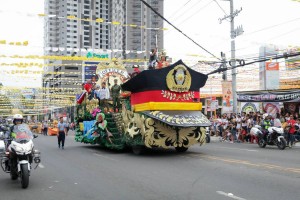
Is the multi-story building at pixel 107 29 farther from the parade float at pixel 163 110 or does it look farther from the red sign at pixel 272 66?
the parade float at pixel 163 110

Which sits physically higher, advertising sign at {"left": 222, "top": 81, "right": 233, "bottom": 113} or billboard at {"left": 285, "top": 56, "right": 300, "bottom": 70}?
billboard at {"left": 285, "top": 56, "right": 300, "bottom": 70}

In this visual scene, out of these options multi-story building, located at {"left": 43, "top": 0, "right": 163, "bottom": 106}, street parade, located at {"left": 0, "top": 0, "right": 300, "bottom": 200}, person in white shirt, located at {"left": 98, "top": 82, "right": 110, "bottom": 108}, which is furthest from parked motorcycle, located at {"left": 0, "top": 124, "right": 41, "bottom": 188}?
multi-story building, located at {"left": 43, "top": 0, "right": 163, "bottom": 106}

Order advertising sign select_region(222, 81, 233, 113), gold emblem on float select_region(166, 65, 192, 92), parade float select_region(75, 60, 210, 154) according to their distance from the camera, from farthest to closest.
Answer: advertising sign select_region(222, 81, 233, 113) < gold emblem on float select_region(166, 65, 192, 92) < parade float select_region(75, 60, 210, 154)

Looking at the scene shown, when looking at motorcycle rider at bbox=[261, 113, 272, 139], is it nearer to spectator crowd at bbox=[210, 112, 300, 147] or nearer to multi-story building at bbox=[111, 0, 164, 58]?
spectator crowd at bbox=[210, 112, 300, 147]

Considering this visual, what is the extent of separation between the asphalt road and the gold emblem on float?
2.85 m

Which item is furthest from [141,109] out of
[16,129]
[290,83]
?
[290,83]

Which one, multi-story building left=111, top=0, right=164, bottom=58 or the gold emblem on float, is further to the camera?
multi-story building left=111, top=0, right=164, bottom=58

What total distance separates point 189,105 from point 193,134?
114 centimetres

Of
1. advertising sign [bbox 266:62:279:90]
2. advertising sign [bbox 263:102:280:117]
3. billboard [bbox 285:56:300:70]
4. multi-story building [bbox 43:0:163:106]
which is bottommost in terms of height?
advertising sign [bbox 263:102:280:117]

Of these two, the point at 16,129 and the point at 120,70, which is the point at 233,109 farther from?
the point at 16,129

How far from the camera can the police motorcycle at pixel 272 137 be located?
17281 mm

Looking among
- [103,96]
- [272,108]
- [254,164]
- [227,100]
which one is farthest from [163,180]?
[227,100]

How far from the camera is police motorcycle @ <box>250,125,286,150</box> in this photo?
56.7 feet

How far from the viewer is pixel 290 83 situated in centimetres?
3434
